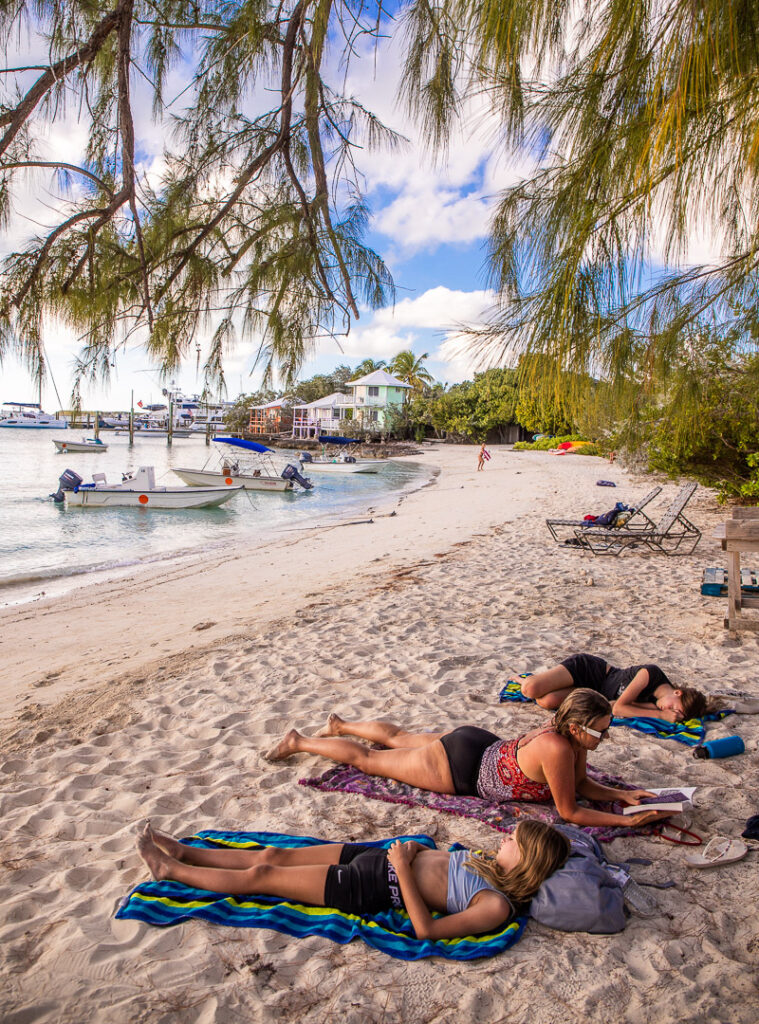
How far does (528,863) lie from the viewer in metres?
2.41

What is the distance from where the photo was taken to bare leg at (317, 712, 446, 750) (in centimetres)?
355

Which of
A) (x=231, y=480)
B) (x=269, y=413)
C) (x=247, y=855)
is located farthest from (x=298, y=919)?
(x=231, y=480)

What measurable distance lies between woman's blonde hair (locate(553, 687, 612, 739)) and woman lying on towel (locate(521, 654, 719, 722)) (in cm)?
122

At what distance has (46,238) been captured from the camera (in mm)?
2607

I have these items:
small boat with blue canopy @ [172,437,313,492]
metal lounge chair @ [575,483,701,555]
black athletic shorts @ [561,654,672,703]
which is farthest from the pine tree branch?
small boat with blue canopy @ [172,437,313,492]

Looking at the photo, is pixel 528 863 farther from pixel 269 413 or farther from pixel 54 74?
pixel 269 413

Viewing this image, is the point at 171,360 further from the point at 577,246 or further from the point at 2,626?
the point at 2,626

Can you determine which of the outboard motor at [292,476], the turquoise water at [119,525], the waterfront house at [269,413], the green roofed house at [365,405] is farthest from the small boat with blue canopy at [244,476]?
the green roofed house at [365,405]

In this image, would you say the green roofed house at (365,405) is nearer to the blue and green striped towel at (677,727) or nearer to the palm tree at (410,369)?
the palm tree at (410,369)

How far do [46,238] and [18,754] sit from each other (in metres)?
2.96

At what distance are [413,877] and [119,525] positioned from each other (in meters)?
17.3

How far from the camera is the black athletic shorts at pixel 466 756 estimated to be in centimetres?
324

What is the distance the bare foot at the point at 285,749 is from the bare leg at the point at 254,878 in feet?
3.49

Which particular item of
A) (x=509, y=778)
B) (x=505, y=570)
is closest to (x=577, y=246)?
(x=509, y=778)
